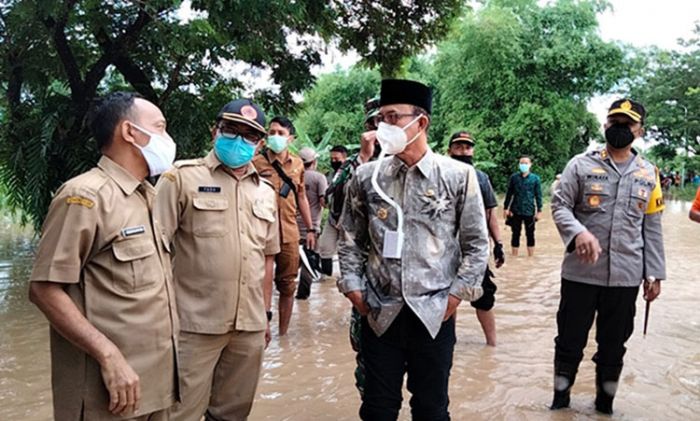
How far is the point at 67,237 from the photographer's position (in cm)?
199

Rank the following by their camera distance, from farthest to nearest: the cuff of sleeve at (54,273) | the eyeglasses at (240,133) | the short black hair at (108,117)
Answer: the eyeglasses at (240,133), the short black hair at (108,117), the cuff of sleeve at (54,273)

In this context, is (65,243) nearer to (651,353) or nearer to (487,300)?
(487,300)

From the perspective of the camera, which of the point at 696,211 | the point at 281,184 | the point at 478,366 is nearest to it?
the point at 696,211

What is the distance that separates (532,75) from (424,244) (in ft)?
91.9

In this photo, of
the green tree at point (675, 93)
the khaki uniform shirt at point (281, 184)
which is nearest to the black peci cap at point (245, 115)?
the khaki uniform shirt at point (281, 184)

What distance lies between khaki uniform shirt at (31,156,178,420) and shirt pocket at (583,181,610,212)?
8.97 feet

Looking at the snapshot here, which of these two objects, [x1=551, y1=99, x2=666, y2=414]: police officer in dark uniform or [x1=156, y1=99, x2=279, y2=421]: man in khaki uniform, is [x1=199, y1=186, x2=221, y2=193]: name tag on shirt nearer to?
[x1=156, y1=99, x2=279, y2=421]: man in khaki uniform

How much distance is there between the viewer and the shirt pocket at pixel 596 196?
3.70 m

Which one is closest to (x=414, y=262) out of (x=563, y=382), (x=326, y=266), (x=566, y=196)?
(x=566, y=196)

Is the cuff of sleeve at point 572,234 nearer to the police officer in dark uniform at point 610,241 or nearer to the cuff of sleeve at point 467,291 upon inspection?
the police officer in dark uniform at point 610,241

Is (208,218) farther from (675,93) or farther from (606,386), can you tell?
(675,93)

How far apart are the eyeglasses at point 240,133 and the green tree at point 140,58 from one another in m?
3.62

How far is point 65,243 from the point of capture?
199 centimetres

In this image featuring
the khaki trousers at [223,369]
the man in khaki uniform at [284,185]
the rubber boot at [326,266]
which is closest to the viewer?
the khaki trousers at [223,369]
